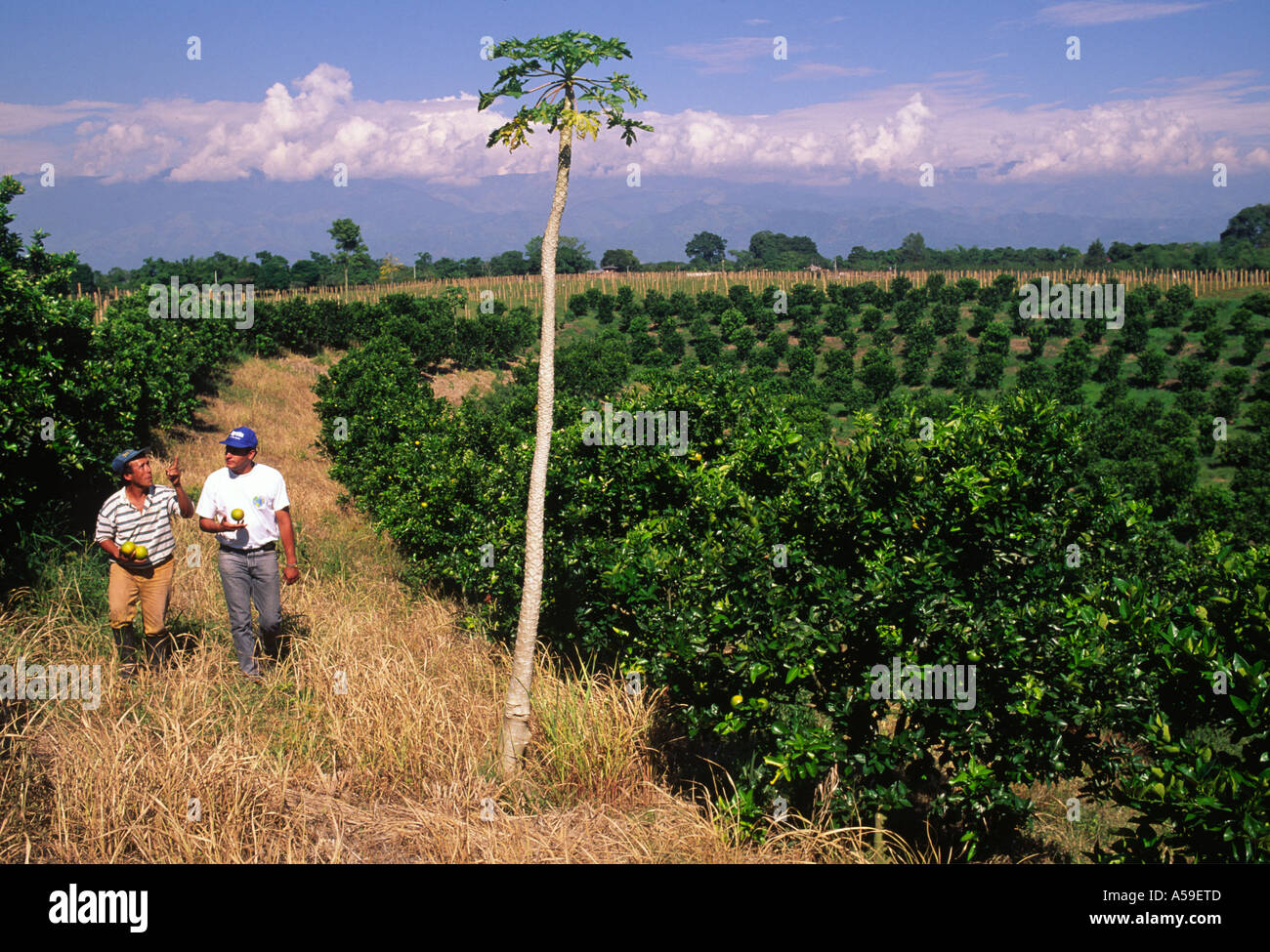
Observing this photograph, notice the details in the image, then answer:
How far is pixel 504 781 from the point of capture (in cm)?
561

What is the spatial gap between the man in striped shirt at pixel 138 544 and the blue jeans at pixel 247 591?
18.4 inches

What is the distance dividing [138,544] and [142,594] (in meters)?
0.45

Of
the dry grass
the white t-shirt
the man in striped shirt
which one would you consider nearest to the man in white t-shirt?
the white t-shirt

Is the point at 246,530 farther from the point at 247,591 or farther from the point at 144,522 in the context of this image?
the point at 144,522

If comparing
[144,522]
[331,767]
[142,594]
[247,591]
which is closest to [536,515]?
[331,767]

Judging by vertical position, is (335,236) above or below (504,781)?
above

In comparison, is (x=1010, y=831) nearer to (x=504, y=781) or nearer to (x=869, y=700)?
(x=869, y=700)

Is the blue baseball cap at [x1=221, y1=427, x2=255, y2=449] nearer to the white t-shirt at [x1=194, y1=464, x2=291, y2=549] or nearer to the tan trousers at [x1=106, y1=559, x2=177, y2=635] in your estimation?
the white t-shirt at [x1=194, y1=464, x2=291, y2=549]

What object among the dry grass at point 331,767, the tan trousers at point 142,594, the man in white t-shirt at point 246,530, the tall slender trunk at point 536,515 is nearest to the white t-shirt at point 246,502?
the man in white t-shirt at point 246,530

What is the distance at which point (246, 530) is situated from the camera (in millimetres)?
6648

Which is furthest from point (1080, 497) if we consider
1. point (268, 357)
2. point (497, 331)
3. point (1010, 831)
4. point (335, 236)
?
point (335, 236)

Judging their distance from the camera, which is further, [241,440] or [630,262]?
[630,262]

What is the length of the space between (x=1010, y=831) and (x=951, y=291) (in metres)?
56.8

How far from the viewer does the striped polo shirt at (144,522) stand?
6422 millimetres
